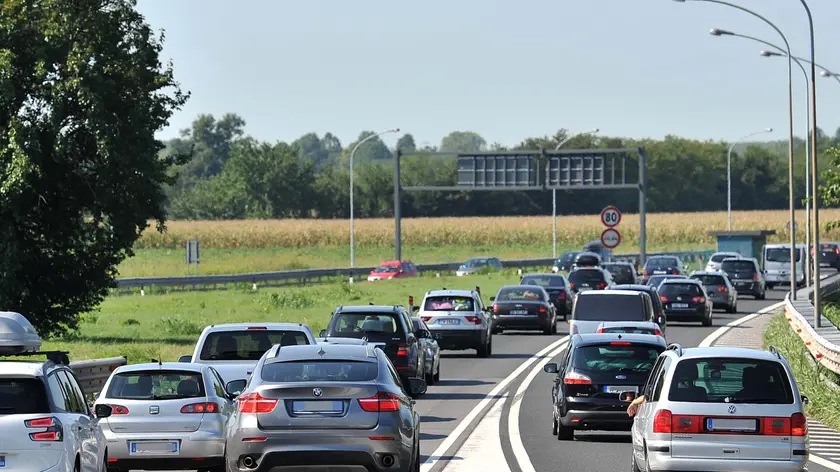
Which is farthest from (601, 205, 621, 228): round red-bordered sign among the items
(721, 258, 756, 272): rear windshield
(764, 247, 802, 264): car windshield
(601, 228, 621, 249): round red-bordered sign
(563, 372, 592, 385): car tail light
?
(563, 372, 592, 385): car tail light

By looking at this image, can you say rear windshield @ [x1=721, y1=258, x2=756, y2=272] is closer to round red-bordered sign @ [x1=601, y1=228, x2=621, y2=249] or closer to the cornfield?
round red-bordered sign @ [x1=601, y1=228, x2=621, y2=249]

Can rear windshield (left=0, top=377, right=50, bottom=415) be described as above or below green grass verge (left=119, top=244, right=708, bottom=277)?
above

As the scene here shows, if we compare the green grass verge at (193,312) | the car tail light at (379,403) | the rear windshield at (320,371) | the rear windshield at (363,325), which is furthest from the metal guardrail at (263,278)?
the car tail light at (379,403)

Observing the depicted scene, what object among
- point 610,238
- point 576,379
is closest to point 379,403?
point 576,379

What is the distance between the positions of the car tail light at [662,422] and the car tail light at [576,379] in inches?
220

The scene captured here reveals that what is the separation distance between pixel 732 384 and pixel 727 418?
405 mm

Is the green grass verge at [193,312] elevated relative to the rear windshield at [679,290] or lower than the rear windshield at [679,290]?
lower

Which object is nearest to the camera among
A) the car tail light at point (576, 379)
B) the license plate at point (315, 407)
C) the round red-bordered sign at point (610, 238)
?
the license plate at point (315, 407)

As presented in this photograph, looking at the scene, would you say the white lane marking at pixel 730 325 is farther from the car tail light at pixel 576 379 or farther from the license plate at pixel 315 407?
the license plate at pixel 315 407

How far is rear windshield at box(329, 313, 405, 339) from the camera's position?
27.0 m

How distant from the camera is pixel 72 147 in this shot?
40.3 metres

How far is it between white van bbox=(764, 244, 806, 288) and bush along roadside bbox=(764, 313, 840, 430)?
34739mm

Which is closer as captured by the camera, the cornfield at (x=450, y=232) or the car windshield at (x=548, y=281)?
the car windshield at (x=548, y=281)

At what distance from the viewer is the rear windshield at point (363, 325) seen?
2695 centimetres
